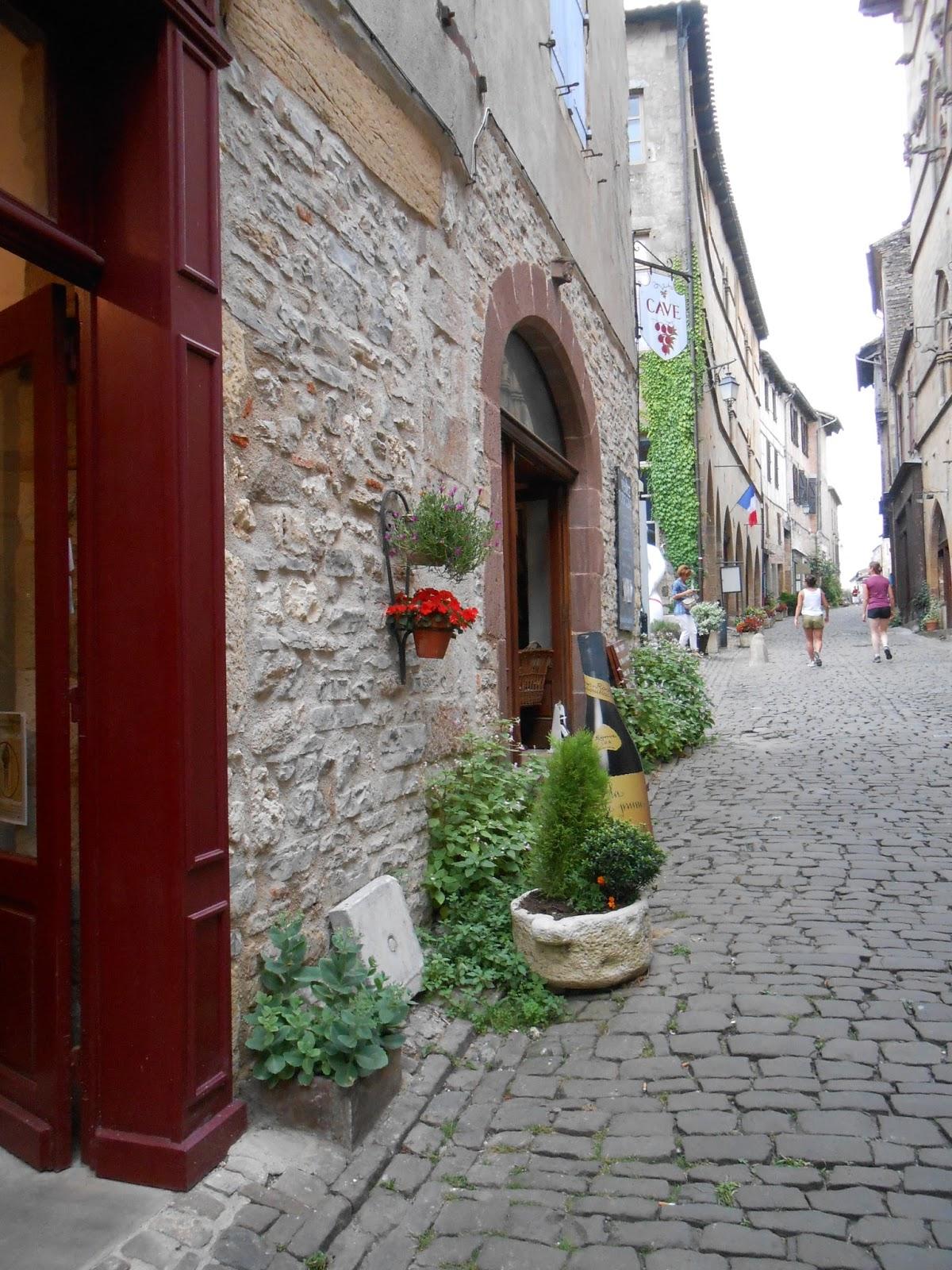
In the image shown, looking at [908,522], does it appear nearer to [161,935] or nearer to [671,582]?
[671,582]

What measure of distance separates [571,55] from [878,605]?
425 inches

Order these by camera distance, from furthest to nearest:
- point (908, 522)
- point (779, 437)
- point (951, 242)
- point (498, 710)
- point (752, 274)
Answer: point (779, 437) → point (752, 274) → point (908, 522) → point (951, 242) → point (498, 710)

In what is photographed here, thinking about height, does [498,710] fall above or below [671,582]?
below

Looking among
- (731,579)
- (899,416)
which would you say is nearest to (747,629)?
(731,579)

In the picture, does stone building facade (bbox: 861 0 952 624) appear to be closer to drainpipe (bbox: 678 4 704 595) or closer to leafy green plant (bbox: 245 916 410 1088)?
drainpipe (bbox: 678 4 704 595)

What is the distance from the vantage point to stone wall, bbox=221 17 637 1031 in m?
3.08

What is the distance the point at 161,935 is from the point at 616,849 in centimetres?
187

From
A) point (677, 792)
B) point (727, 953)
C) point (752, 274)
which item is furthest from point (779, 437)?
point (727, 953)

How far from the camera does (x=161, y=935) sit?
2.59 m

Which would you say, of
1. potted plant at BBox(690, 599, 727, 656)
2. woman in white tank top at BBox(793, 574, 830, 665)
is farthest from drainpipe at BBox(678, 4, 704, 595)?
woman in white tank top at BBox(793, 574, 830, 665)

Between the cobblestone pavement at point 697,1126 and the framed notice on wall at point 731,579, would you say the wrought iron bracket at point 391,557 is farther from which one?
the framed notice on wall at point 731,579

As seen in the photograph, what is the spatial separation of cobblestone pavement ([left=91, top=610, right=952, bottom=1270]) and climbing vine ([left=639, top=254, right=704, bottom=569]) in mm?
14029

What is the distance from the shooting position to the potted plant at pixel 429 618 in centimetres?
393

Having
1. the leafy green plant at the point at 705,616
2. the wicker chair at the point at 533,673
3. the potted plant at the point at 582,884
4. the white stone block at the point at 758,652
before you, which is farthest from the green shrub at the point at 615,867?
the leafy green plant at the point at 705,616
